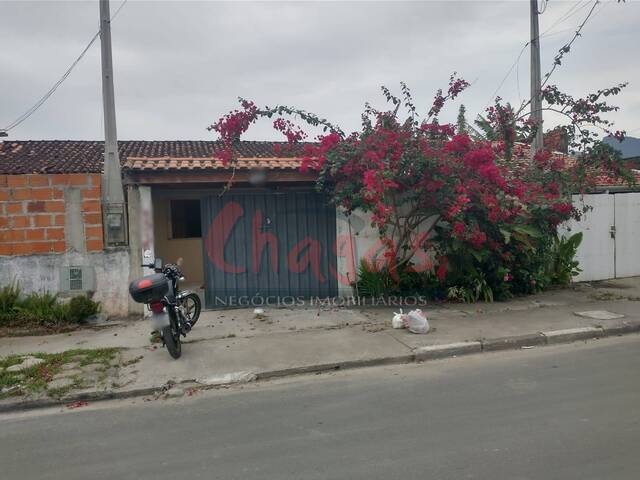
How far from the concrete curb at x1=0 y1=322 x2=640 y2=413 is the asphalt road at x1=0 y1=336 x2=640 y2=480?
187 millimetres

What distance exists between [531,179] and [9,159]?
964cm

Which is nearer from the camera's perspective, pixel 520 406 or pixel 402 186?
pixel 520 406

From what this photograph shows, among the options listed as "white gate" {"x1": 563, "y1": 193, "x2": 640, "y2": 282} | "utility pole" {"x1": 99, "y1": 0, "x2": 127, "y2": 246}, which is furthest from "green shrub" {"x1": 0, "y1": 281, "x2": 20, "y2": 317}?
"white gate" {"x1": 563, "y1": 193, "x2": 640, "y2": 282}

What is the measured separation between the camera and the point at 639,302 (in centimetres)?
844

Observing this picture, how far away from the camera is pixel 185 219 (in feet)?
42.6

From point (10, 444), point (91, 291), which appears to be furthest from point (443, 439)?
point (91, 291)

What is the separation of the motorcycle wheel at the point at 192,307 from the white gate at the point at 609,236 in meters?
7.91

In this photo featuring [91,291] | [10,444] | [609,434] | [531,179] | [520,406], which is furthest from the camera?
[531,179]

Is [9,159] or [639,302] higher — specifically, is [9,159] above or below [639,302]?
above

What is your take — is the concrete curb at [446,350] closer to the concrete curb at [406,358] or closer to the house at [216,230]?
the concrete curb at [406,358]

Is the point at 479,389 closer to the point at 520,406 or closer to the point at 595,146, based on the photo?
the point at 520,406

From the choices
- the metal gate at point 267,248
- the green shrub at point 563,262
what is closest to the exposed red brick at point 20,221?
the metal gate at point 267,248

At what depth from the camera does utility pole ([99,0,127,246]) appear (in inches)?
309

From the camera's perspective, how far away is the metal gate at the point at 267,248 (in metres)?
8.68
